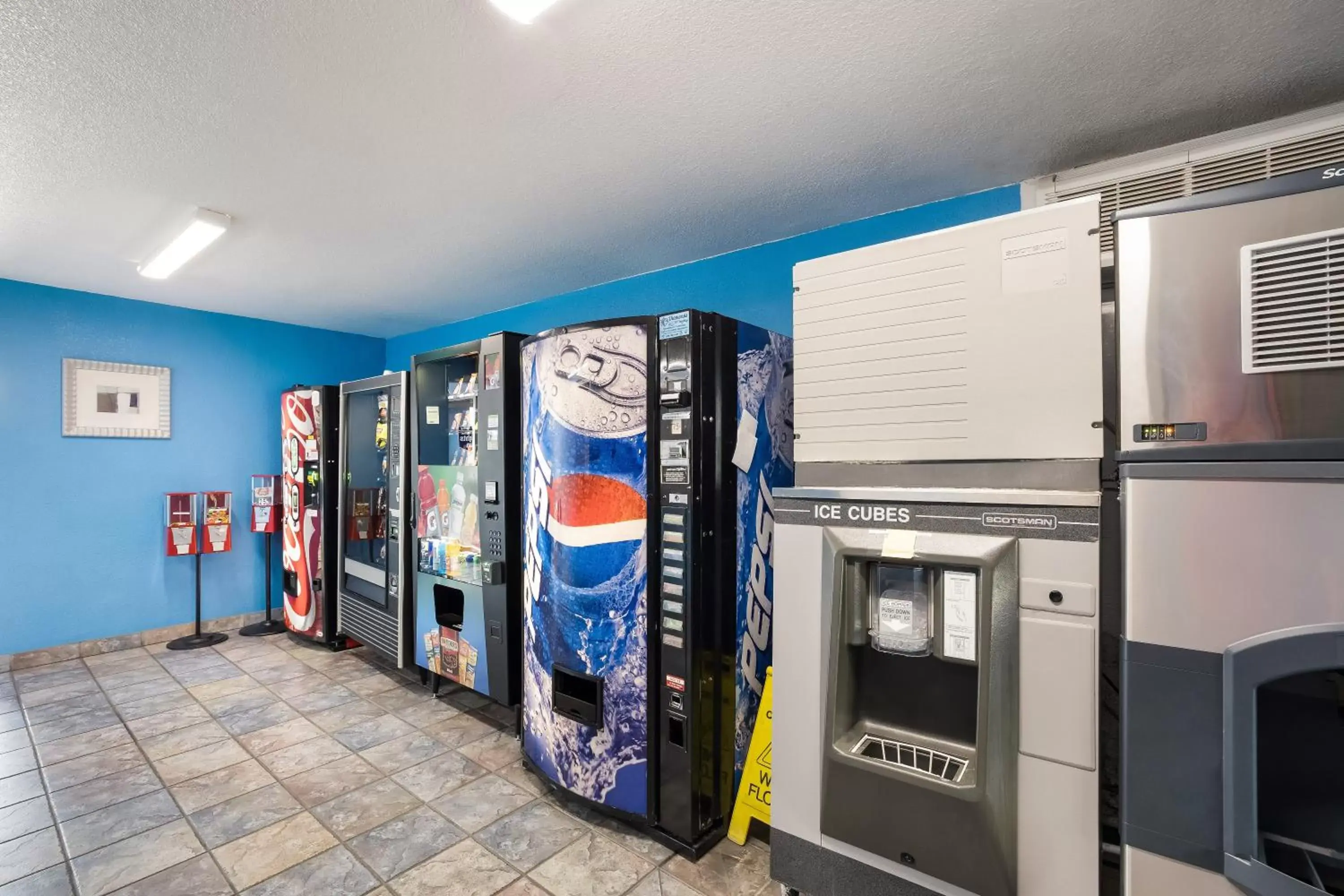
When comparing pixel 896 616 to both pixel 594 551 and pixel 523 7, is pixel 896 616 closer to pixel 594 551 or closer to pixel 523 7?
pixel 594 551

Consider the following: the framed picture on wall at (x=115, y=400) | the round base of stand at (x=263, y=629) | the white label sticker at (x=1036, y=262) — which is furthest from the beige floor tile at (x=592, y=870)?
the framed picture on wall at (x=115, y=400)

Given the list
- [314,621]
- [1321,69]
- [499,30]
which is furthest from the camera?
[314,621]

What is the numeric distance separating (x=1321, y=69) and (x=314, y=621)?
581cm

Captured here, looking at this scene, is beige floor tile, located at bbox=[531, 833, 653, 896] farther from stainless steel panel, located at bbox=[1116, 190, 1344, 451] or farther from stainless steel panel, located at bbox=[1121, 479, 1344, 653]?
stainless steel panel, located at bbox=[1116, 190, 1344, 451]

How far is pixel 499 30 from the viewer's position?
1582mm

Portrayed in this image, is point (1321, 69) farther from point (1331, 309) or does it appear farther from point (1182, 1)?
point (1331, 309)

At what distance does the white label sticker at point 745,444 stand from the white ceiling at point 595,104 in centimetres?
99

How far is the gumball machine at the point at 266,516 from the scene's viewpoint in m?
4.82

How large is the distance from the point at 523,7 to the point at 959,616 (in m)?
1.73

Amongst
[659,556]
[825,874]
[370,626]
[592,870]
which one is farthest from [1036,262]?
[370,626]

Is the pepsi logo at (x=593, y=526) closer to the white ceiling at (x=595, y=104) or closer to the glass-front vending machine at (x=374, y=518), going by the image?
the white ceiling at (x=595, y=104)

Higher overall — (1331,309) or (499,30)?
(499,30)

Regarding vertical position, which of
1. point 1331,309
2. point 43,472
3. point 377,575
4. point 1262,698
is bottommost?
point 377,575

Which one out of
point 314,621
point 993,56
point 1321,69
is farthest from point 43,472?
point 1321,69
